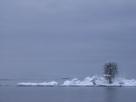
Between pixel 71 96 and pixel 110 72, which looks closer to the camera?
pixel 71 96

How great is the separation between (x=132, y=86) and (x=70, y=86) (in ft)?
50.1

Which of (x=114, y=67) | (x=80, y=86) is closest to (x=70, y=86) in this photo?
(x=80, y=86)

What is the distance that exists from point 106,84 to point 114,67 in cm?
478

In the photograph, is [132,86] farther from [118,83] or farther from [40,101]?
[40,101]

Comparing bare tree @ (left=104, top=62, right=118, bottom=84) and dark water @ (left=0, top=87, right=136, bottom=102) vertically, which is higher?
bare tree @ (left=104, top=62, right=118, bottom=84)

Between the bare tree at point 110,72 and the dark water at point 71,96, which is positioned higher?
the bare tree at point 110,72

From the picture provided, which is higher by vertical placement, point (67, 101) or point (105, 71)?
point (105, 71)

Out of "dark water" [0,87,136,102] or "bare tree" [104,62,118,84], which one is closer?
"dark water" [0,87,136,102]

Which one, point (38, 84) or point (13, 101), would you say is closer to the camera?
point (13, 101)

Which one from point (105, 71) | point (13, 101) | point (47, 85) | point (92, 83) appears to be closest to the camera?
point (13, 101)

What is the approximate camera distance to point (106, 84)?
113 metres

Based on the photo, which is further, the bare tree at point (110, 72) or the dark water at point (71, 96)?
the bare tree at point (110, 72)

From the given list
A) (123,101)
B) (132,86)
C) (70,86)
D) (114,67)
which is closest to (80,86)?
(70,86)

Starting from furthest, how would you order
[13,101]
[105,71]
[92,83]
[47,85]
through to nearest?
1. [47,85]
2. [92,83]
3. [105,71]
4. [13,101]
